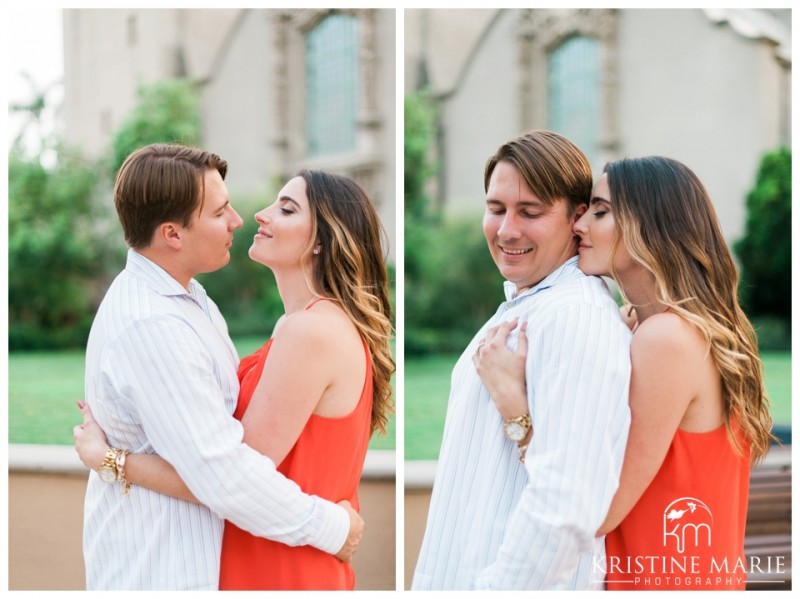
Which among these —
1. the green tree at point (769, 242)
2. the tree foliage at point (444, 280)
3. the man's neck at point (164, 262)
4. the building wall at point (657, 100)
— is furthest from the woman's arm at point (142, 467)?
the tree foliage at point (444, 280)

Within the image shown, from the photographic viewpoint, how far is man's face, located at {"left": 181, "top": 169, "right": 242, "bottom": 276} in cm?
195

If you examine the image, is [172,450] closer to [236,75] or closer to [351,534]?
[351,534]

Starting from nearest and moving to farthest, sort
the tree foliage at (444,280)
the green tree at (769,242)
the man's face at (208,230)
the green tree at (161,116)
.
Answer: the man's face at (208,230), the green tree at (161,116), the green tree at (769,242), the tree foliage at (444,280)

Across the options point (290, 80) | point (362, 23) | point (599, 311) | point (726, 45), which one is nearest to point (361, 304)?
point (599, 311)

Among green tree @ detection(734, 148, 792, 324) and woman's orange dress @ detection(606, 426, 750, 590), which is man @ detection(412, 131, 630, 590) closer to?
woman's orange dress @ detection(606, 426, 750, 590)

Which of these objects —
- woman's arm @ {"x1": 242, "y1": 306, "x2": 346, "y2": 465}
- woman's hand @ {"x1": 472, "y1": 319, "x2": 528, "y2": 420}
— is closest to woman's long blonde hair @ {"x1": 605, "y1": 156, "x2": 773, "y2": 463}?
woman's hand @ {"x1": 472, "y1": 319, "x2": 528, "y2": 420}

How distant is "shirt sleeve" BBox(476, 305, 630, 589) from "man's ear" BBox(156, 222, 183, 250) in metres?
0.86

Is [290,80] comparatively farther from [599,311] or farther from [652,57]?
[652,57]

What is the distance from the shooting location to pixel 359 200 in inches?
78.9

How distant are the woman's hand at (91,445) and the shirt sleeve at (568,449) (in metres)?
0.87

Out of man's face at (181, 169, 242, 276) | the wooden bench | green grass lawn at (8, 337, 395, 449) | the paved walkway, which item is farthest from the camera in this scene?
green grass lawn at (8, 337, 395, 449)

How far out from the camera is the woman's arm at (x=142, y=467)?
1841 millimetres

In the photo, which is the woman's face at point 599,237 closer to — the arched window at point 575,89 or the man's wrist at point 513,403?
the man's wrist at point 513,403

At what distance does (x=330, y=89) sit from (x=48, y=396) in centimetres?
276
